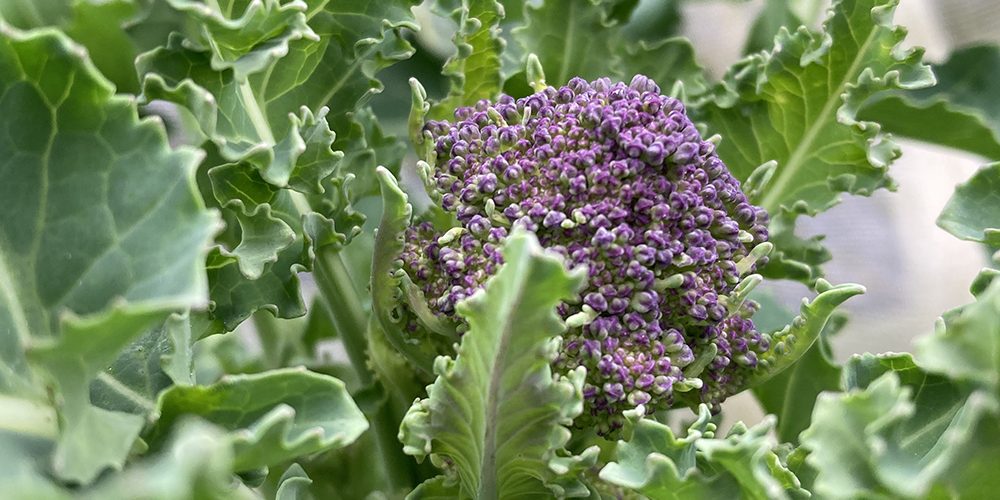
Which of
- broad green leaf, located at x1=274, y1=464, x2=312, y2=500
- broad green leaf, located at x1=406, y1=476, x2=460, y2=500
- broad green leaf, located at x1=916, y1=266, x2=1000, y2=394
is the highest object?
broad green leaf, located at x1=916, y1=266, x2=1000, y2=394

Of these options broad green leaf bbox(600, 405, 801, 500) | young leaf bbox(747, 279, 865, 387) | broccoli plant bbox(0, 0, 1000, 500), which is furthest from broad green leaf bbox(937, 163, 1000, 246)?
broad green leaf bbox(600, 405, 801, 500)

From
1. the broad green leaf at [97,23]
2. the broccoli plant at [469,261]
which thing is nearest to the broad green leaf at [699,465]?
the broccoli plant at [469,261]

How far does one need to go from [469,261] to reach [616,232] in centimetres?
9

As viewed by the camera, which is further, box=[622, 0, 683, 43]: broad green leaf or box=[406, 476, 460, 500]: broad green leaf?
box=[622, 0, 683, 43]: broad green leaf

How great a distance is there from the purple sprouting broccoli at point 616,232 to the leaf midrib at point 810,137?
0.17 m

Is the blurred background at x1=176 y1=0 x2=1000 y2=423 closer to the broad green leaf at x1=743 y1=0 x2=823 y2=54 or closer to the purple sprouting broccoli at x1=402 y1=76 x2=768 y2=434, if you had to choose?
the broad green leaf at x1=743 y1=0 x2=823 y2=54

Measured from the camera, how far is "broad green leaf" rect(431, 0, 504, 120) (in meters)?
0.70

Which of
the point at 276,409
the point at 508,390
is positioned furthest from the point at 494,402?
the point at 276,409

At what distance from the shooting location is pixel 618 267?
591 mm

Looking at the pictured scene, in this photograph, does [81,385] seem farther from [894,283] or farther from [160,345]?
[894,283]

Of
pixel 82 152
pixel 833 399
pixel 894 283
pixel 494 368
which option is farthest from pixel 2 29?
pixel 894 283

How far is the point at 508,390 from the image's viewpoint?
53 centimetres

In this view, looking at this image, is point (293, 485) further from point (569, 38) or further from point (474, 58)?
point (569, 38)

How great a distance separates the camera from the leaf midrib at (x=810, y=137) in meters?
0.73
